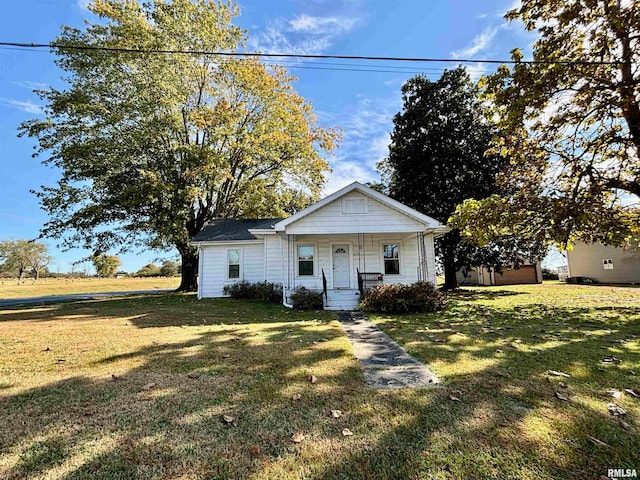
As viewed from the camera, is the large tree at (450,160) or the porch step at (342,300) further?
the large tree at (450,160)

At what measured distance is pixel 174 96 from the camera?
61.6ft

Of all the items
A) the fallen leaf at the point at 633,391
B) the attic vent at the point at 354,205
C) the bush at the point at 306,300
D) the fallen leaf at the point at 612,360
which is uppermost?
the attic vent at the point at 354,205

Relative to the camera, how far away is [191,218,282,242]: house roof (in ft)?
55.3

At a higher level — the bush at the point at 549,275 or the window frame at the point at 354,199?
the window frame at the point at 354,199

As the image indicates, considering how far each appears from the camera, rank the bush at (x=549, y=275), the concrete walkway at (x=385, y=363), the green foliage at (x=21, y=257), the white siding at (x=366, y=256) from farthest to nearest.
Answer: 1. the green foliage at (x=21, y=257)
2. the bush at (x=549, y=275)
3. the white siding at (x=366, y=256)
4. the concrete walkway at (x=385, y=363)

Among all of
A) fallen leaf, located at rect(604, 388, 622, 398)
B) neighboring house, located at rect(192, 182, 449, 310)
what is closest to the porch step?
neighboring house, located at rect(192, 182, 449, 310)

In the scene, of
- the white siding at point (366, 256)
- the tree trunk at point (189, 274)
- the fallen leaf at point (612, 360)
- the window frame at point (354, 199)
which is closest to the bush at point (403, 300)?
the white siding at point (366, 256)

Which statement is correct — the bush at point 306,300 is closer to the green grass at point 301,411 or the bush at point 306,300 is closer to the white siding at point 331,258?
the white siding at point 331,258

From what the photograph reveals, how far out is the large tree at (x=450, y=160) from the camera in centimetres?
1909

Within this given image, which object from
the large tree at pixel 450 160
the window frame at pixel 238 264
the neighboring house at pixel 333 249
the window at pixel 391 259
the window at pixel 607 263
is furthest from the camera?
the window at pixel 607 263

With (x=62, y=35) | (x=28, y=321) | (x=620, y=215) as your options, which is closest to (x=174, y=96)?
(x=62, y=35)

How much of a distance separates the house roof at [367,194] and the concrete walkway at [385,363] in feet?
21.0

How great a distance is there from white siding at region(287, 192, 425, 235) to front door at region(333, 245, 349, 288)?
2.05m
